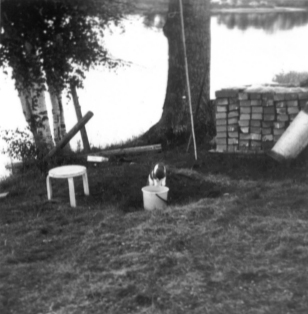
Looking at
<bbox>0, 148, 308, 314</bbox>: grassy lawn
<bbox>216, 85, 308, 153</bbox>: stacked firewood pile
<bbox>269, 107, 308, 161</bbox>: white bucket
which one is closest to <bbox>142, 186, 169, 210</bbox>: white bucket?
<bbox>0, 148, 308, 314</bbox>: grassy lawn

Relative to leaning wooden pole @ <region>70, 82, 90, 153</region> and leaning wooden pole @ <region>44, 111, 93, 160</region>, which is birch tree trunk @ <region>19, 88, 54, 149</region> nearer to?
leaning wooden pole @ <region>70, 82, 90, 153</region>

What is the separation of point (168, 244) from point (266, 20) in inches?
551

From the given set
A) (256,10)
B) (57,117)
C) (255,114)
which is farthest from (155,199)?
(256,10)

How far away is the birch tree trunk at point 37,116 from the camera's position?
29.0ft

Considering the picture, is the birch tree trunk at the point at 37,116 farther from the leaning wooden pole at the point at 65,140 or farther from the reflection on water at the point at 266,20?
the reflection on water at the point at 266,20

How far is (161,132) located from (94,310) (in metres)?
5.63

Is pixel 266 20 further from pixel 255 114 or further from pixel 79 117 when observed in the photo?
pixel 255 114

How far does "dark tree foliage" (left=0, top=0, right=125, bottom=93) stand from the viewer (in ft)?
26.2

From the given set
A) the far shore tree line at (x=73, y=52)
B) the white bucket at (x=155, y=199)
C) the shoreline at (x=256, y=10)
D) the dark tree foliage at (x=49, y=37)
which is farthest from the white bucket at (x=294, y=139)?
the shoreline at (x=256, y=10)

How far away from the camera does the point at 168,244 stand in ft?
15.9

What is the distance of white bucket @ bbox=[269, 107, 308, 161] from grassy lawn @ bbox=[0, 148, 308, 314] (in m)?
0.15

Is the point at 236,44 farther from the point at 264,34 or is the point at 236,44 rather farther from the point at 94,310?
the point at 94,310

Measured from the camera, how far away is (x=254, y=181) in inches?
262

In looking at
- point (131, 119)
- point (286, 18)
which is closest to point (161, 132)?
point (131, 119)
